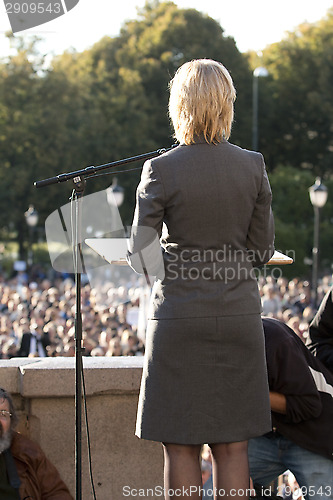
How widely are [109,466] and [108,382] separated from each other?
0.45 m

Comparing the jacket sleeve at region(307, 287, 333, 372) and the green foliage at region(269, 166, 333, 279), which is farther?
the green foliage at region(269, 166, 333, 279)

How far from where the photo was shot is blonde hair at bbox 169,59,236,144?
2812 mm

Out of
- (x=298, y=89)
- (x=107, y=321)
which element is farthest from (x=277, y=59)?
(x=107, y=321)

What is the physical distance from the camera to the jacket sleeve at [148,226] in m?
2.75

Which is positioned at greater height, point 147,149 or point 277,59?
point 277,59

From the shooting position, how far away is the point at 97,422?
395 centimetres

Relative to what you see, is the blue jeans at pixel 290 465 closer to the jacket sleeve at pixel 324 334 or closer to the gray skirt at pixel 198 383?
the jacket sleeve at pixel 324 334

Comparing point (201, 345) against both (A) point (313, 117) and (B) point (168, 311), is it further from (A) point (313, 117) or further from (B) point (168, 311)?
(A) point (313, 117)

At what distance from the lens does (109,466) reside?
13.0 ft

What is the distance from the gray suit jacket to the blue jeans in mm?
962

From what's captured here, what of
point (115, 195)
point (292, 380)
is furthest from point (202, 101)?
point (115, 195)

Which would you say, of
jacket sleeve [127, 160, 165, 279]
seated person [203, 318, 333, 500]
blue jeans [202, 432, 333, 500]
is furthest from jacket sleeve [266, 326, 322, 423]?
jacket sleeve [127, 160, 165, 279]

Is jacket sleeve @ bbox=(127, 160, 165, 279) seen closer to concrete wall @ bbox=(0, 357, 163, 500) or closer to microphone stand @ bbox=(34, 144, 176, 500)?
microphone stand @ bbox=(34, 144, 176, 500)

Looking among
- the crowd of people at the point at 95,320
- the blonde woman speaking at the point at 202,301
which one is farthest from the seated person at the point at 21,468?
the crowd of people at the point at 95,320
